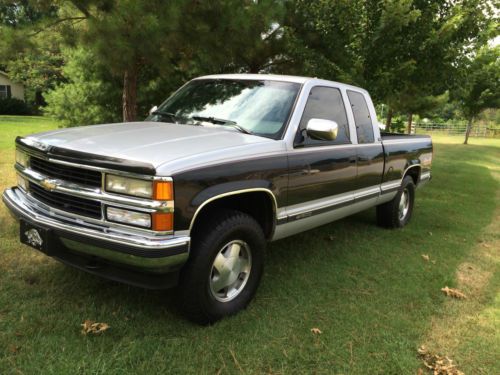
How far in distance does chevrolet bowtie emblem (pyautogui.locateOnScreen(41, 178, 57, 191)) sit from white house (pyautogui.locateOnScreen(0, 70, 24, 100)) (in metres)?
41.2

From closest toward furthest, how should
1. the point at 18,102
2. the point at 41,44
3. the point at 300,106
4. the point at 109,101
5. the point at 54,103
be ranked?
1. the point at 300,106
2. the point at 41,44
3. the point at 109,101
4. the point at 54,103
5. the point at 18,102

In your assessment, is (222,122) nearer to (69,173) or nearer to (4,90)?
(69,173)

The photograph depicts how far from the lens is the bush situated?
113 ft

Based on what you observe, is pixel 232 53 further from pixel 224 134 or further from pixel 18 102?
pixel 18 102

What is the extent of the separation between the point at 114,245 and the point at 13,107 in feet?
123

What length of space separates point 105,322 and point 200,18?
5.73 m

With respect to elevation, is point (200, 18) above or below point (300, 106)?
above

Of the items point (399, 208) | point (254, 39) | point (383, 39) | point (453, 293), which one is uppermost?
point (383, 39)

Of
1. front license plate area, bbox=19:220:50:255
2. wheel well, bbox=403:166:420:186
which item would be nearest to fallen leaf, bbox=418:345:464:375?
front license plate area, bbox=19:220:50:255

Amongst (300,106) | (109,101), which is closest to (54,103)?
(109,101)

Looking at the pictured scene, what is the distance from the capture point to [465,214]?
25.6 ft

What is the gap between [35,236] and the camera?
3102 millimetres

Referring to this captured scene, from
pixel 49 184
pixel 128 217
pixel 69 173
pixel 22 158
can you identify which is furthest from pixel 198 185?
pixel 22 158

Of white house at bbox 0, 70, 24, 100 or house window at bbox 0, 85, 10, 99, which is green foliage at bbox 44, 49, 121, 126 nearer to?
white house at bbox 0, 70, 24, 100
